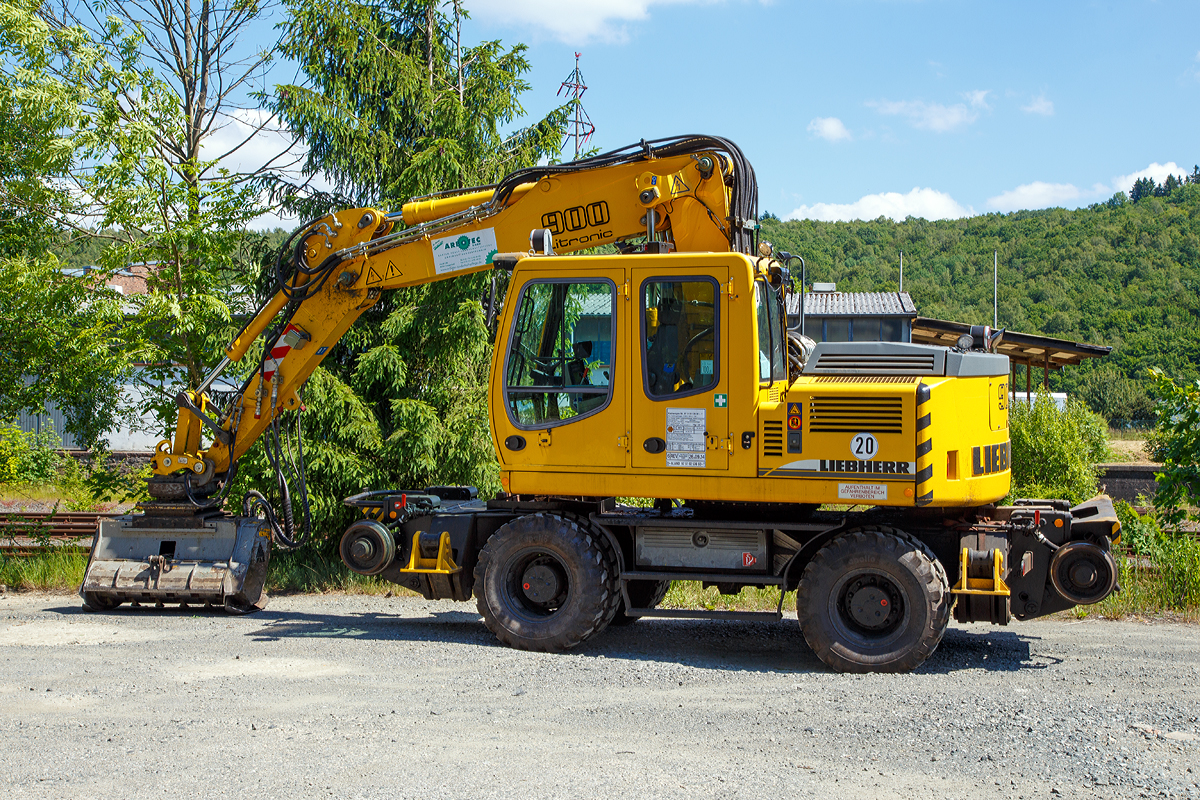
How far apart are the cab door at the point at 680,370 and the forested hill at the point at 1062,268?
59461 mm

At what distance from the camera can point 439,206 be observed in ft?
29.0

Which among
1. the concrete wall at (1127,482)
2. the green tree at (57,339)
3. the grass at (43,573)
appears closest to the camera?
the green tree at (57,339)

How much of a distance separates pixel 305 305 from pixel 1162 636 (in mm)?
8069

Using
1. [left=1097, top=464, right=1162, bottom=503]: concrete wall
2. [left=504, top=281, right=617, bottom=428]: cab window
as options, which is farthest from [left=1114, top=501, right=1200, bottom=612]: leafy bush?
[left=1097, top=464, right=1162, bottom=503]: concrete wall

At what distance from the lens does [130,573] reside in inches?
366

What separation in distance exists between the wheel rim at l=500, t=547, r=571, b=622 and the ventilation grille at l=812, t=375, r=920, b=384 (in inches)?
98.4

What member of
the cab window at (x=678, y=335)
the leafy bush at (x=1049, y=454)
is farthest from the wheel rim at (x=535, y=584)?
the leafy bush at (x=1049, y=454)

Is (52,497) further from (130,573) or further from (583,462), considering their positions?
(583,462)

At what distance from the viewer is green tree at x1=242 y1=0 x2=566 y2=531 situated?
11578 mm

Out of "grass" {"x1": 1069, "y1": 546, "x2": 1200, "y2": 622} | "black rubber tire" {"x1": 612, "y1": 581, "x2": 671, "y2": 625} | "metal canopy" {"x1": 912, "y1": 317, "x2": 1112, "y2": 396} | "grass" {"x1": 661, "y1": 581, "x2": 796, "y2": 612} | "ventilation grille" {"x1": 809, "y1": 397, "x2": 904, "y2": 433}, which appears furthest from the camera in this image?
"metal canopy" {"x1": 912, "y1": 317, "x2": 1112, "y2": 396}

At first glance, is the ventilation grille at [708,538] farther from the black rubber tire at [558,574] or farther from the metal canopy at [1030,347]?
the metal canopy at [1030,347]

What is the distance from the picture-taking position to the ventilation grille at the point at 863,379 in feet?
23.8

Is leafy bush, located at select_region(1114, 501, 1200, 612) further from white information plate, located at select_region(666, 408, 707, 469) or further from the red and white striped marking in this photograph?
the red and white striped marking

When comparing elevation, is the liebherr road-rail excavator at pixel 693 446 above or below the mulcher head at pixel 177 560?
above
